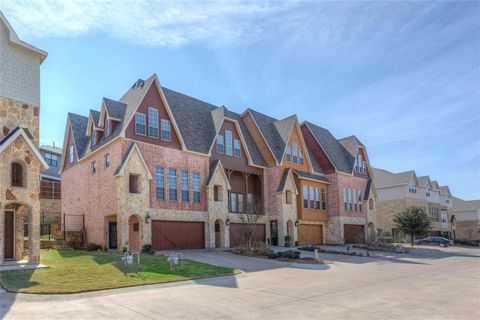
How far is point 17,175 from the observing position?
19656 mm

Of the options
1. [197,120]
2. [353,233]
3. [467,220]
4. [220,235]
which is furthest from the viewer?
[467,220]

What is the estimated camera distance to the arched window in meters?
19.4

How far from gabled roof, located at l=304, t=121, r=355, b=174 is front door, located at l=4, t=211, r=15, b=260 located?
33183mm

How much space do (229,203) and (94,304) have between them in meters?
24.7

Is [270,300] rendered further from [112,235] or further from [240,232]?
→ [240,232]

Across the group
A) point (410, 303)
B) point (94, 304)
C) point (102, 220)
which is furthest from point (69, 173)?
point (410, 303)

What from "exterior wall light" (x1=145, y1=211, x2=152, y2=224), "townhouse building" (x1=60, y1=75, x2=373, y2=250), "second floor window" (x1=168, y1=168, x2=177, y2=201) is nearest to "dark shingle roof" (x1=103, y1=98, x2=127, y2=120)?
"townhouse building" (x1=60, y1=75, x2=373, y2=250)

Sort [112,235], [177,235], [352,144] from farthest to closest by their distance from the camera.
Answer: [352,144], [177,235], [112,235]

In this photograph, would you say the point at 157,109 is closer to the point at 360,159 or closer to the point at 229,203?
the point at 229,203

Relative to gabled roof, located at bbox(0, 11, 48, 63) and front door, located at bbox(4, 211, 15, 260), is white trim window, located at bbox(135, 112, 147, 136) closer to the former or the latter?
gabled roof, located at bbox(0, 11, 48, 63)

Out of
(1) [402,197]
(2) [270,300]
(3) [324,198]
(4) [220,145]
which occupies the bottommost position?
(2) [270,300]

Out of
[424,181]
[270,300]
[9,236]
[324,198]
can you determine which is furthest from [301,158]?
[424,181]

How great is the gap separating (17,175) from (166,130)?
12139 millimetres

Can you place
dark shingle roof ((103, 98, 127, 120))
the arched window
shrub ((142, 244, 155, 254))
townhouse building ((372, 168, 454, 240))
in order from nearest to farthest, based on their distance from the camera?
the arched window
shrub ((142, 244, 155, 254))
dark shingle roof ((103, 98, 127, 120))
townhouse building ((372, 168, 454, 240))
